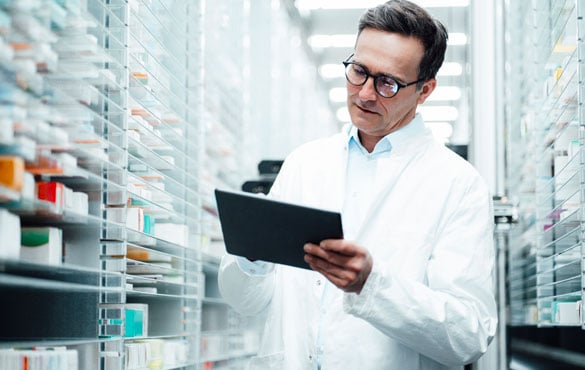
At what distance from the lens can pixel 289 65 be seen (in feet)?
25.7

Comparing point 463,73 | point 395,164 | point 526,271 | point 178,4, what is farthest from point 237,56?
point 463,73

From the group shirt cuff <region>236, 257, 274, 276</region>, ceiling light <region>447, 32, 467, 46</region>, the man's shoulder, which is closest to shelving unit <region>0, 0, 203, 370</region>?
shirt cuff <region>236, 257, 274, 276</region>

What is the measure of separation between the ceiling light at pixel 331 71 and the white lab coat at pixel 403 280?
20.7 ft

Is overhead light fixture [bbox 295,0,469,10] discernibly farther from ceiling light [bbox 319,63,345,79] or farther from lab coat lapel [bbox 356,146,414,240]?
lab coat lapel [bbox 356,146,414,240]

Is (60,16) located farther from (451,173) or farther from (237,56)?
(237,56)

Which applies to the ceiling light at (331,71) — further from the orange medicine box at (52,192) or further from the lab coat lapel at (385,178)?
the orange medicine box at (52,192)

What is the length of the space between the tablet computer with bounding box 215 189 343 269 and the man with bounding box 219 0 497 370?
0.26m

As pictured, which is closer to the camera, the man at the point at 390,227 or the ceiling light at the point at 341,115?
the man at the point at 390,227

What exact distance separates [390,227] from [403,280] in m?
0.30

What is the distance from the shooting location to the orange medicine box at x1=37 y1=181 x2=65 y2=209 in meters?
2.12

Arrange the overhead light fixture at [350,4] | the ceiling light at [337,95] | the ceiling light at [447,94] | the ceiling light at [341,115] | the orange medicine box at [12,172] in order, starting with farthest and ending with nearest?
1. the ceiling light at [341,115]
2. the ceiling light at [337,95]
3. the ceiling light at [447,94]
4. the overhead light fixture at [350,4]
5. the orange medicine box at [12,172]

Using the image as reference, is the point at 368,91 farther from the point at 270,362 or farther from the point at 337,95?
the point at 337,95

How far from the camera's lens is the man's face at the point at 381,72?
103 inches

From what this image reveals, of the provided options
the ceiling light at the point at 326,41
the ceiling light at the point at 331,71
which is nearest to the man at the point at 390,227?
the ceiling light at the point at 326,41
